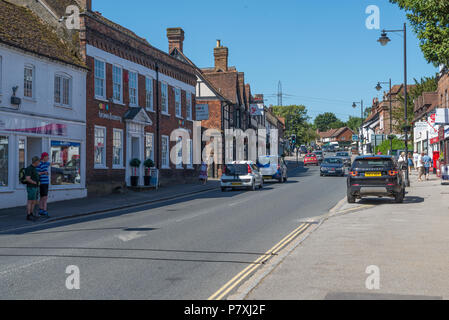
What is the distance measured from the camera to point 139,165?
28516mm

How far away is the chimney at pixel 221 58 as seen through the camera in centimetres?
5466

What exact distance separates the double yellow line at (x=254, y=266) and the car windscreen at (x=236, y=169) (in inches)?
597

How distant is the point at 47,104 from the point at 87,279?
16016 millimetres

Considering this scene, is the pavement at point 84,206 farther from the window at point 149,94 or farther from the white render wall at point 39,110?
the window at point 149,94

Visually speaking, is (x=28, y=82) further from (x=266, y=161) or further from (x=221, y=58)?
(x=221, y=58)

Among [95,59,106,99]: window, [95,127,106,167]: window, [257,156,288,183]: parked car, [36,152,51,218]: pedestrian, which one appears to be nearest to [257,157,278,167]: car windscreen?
[257,156,288,183]: parked car

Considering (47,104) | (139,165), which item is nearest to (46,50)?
(47,104)

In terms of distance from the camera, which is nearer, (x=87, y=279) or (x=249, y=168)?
(x=87, y=279)

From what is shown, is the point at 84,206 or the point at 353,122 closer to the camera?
the point at 84,206

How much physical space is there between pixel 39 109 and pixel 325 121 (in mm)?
179639

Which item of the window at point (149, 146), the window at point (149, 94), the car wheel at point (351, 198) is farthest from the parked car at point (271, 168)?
the car wheel at point (351, 198)

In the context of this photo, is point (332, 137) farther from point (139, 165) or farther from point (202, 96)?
point (139, 165)

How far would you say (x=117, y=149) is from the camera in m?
27.0

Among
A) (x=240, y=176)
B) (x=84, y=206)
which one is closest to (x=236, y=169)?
(x=240, y=176)
